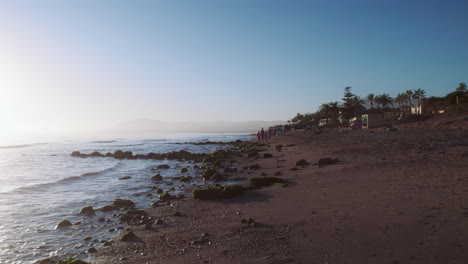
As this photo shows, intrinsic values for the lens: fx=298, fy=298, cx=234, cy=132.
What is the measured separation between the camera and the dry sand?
5.27 meters

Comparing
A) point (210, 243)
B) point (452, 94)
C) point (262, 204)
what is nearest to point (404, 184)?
point (262, 204)

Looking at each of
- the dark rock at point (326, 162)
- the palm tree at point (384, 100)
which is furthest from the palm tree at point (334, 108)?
the dark rock at point (326, 162)

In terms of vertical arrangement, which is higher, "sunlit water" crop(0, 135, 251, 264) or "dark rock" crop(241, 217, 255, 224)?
"dark rock" crop(241, 217, 255, 224)

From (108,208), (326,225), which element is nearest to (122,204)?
(108,208)

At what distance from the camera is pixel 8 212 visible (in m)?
11.6

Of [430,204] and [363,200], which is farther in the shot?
[363,200]

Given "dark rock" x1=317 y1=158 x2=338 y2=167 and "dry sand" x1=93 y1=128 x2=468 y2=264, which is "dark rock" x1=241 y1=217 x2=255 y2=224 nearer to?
"dry sand" x1=93 y1=128 x2=468 y2=264

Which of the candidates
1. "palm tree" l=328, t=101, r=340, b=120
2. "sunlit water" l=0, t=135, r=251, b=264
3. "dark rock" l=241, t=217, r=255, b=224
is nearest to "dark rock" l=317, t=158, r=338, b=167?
"sunlit water" l=0, t=135, r=251, b=264

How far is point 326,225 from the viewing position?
6805 mm

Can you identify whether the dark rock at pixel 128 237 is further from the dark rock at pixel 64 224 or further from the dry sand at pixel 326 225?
the dark rock at pixel 64 224

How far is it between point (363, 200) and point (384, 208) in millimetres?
968

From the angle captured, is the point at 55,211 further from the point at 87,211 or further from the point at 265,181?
the point at 265,181

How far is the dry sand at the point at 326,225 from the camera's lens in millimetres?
5270

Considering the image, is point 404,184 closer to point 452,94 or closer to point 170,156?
point 170,156
